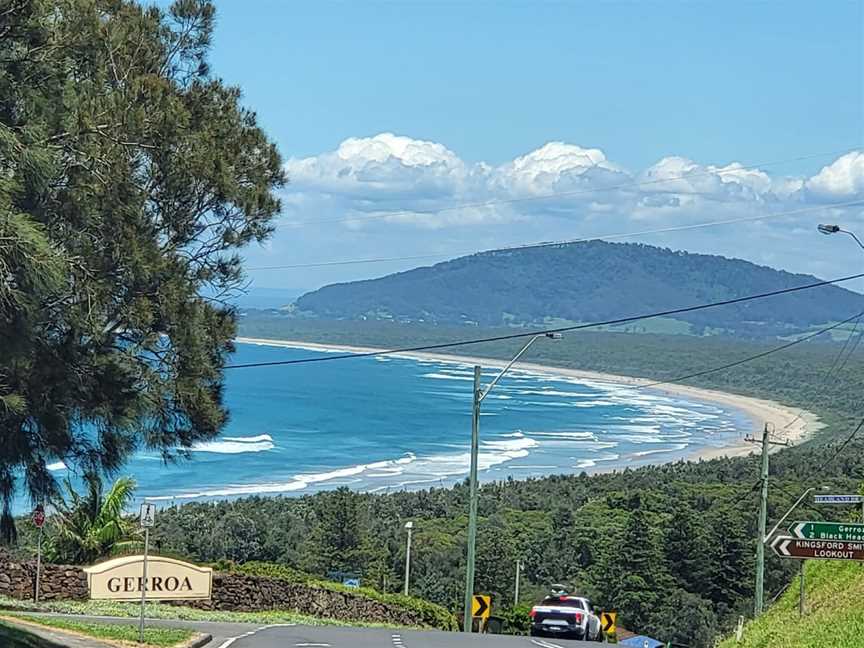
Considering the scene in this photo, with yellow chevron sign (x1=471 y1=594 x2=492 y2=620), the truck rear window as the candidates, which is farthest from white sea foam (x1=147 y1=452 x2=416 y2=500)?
the truck rear window

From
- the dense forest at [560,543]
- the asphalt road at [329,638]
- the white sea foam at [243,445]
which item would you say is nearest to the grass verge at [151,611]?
the asphalt road at [329,638]

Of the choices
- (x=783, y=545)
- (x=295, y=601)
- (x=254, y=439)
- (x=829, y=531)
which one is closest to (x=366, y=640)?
(x=783, y=545)

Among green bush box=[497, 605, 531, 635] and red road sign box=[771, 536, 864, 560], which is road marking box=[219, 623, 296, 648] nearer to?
red road sign box=[771, 536, 864, 560]

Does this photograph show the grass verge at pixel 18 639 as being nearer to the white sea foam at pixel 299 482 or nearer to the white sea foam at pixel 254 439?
the white sea foam at pixel 299 482

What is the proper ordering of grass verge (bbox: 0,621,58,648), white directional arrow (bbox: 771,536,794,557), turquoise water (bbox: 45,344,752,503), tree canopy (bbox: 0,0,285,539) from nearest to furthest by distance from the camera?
tree canopy (bbox: 0,0,285,539), grass verge (bbox: 0,621,58,648), white directional arrow (bbox: 771,536,794,557), turquoise water (bbox: 45,344,752,503)

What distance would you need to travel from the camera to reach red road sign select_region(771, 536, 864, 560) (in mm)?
16936

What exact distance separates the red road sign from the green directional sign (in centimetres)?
7

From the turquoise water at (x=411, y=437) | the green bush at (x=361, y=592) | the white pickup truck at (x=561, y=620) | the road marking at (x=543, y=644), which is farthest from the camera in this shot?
the turquoise water at (x=411, y=437)

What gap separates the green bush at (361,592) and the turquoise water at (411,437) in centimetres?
2694

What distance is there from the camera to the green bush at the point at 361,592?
106 ft

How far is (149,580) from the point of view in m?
22.4

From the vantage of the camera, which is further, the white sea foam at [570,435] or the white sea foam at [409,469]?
the white sea foam at [570,435]

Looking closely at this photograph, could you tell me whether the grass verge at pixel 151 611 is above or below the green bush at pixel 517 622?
above

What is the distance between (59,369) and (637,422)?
475ft
